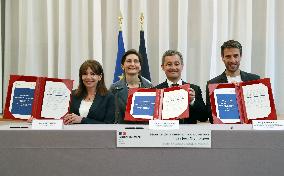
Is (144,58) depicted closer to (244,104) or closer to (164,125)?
(244,104)

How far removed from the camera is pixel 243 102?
60.9 inches

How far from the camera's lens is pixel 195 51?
4309 mm

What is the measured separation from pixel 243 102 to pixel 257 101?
0.06 m

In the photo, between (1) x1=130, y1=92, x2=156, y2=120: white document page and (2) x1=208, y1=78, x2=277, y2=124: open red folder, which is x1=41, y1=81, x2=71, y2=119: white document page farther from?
(2) x1=208, y1=78, x2=277, y2=124: open red folder

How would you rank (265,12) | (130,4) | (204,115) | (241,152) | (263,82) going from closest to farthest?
(241,152)
(263,82)
(204,115)
(265,12)
(130,4)

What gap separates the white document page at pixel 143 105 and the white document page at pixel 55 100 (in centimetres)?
32

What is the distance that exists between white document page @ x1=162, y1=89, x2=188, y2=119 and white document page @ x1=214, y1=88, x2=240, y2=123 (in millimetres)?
165

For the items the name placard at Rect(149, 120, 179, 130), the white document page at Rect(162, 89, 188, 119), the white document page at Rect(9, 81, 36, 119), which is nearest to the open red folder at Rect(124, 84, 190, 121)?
the white document page at Rect(162, 89, 188, 119)

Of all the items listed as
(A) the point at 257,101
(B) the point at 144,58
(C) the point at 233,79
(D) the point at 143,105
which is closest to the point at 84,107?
(D) the point at 143,105

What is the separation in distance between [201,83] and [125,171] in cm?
310

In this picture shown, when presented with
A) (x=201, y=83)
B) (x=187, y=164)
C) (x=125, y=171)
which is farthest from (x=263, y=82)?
(x=201, y=83)

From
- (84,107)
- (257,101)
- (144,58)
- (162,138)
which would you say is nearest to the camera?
(162,138)

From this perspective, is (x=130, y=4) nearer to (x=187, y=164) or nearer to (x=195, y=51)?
(x=195, y=51)

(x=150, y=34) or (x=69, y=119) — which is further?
(x=150, y=34)
